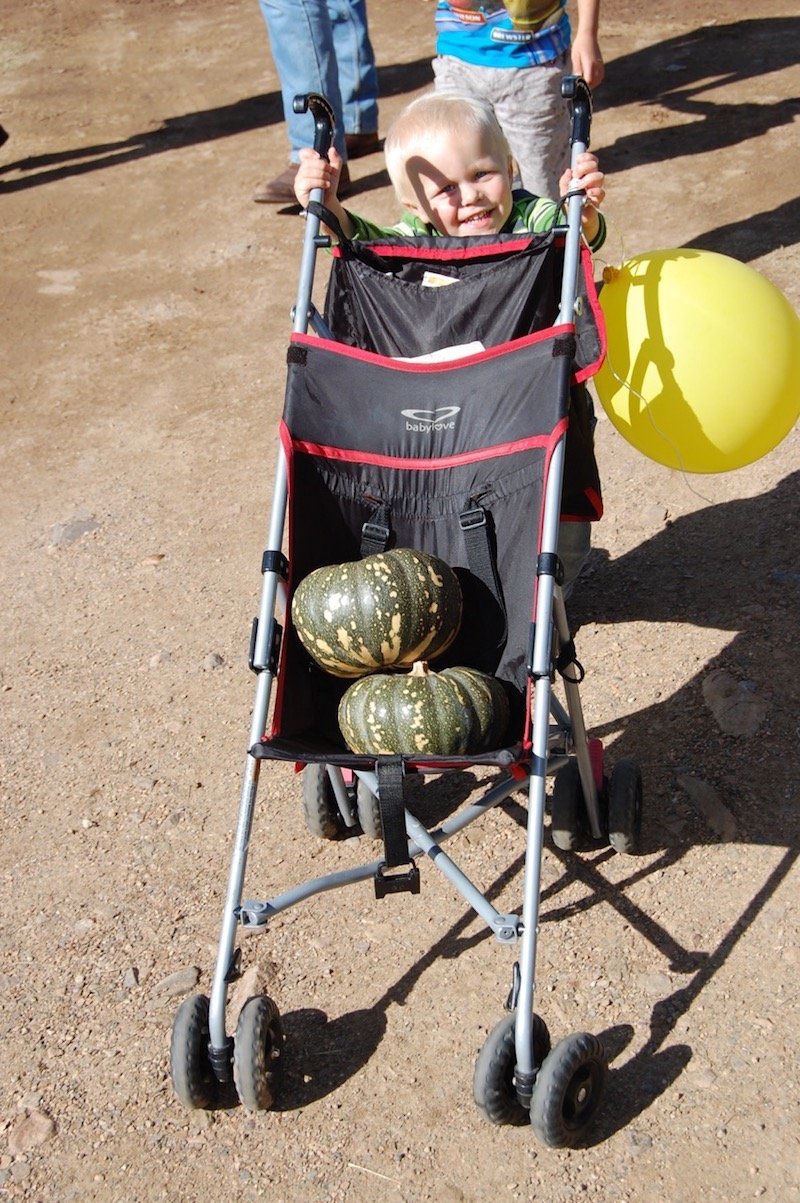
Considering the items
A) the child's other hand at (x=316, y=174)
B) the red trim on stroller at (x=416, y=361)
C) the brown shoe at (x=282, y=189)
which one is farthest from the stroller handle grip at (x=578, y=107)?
the brown shoe at (x=282, y=189)

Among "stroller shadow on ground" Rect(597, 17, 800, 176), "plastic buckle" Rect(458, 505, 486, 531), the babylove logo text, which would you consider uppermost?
the babylove logo text

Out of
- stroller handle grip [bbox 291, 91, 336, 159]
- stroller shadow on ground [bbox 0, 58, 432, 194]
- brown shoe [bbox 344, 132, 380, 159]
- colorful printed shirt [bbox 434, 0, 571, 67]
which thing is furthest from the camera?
stroller shadow on ground [bbox 0, 58, 432, 194]

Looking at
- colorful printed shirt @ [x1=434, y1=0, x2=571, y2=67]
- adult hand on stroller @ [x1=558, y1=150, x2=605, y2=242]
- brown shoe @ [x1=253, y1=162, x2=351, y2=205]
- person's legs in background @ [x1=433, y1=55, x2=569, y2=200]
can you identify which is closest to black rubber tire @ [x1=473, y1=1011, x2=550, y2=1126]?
adult hand on stroller @ [x1=558, y1=150, x2=605, y2=242]

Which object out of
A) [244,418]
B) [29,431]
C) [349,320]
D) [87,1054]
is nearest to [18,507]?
[29,431]

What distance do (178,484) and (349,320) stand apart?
1964 mm

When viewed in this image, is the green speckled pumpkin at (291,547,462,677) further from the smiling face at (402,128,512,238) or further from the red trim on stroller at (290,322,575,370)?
the smiling face at (402,128,512,238)

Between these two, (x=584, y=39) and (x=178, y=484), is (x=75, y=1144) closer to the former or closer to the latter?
(x=178, y=484)

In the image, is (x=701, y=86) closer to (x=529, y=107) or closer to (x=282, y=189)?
(x=282, y=189)

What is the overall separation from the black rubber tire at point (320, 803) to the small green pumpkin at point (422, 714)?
0.61 metres

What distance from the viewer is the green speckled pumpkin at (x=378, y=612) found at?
9.75 ft

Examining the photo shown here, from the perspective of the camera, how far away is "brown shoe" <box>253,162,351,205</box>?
24.1 ft

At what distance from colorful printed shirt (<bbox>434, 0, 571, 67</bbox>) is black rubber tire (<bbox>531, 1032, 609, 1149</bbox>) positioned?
153 inches

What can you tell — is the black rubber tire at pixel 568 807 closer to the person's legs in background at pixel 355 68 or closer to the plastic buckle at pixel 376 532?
the plastic buckle at pixel 376 532

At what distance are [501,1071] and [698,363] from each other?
1750 millimetres
